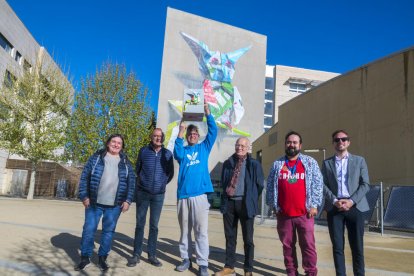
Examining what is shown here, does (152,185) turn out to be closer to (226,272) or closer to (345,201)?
(226,272)

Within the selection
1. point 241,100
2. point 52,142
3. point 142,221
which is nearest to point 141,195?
point 142,221

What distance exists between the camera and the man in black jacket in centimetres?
418

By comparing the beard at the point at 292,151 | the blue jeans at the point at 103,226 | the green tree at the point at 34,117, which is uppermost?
the green tree at the point at 34,117

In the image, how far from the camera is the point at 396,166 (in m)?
14.0

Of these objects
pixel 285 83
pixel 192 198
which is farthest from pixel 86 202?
pixel 285 83

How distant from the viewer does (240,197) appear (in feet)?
14.1

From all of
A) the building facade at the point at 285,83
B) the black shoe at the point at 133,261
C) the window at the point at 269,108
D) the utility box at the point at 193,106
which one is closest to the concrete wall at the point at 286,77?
the building facade at the point at 285,83

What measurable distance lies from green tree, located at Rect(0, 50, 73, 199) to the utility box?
53.4ft

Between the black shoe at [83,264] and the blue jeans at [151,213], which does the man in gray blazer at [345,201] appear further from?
the black shoe at [83,264]

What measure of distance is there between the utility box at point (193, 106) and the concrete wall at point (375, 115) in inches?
455

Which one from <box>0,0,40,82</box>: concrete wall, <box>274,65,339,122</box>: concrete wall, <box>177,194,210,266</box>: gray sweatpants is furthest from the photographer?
<box>274,65,339,122</box>: concrete wall

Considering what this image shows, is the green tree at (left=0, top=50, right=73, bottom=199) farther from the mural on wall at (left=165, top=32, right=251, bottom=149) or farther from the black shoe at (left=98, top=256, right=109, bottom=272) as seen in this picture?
the black shoe at (left=98, top=256, right=109, bottom=272)

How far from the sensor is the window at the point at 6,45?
2870 cm

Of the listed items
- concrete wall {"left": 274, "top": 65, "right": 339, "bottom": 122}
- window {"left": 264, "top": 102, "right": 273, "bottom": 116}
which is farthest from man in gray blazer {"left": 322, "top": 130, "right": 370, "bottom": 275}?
window {"left": 264, "top": 102, "right": 273, "bottom": 116}
